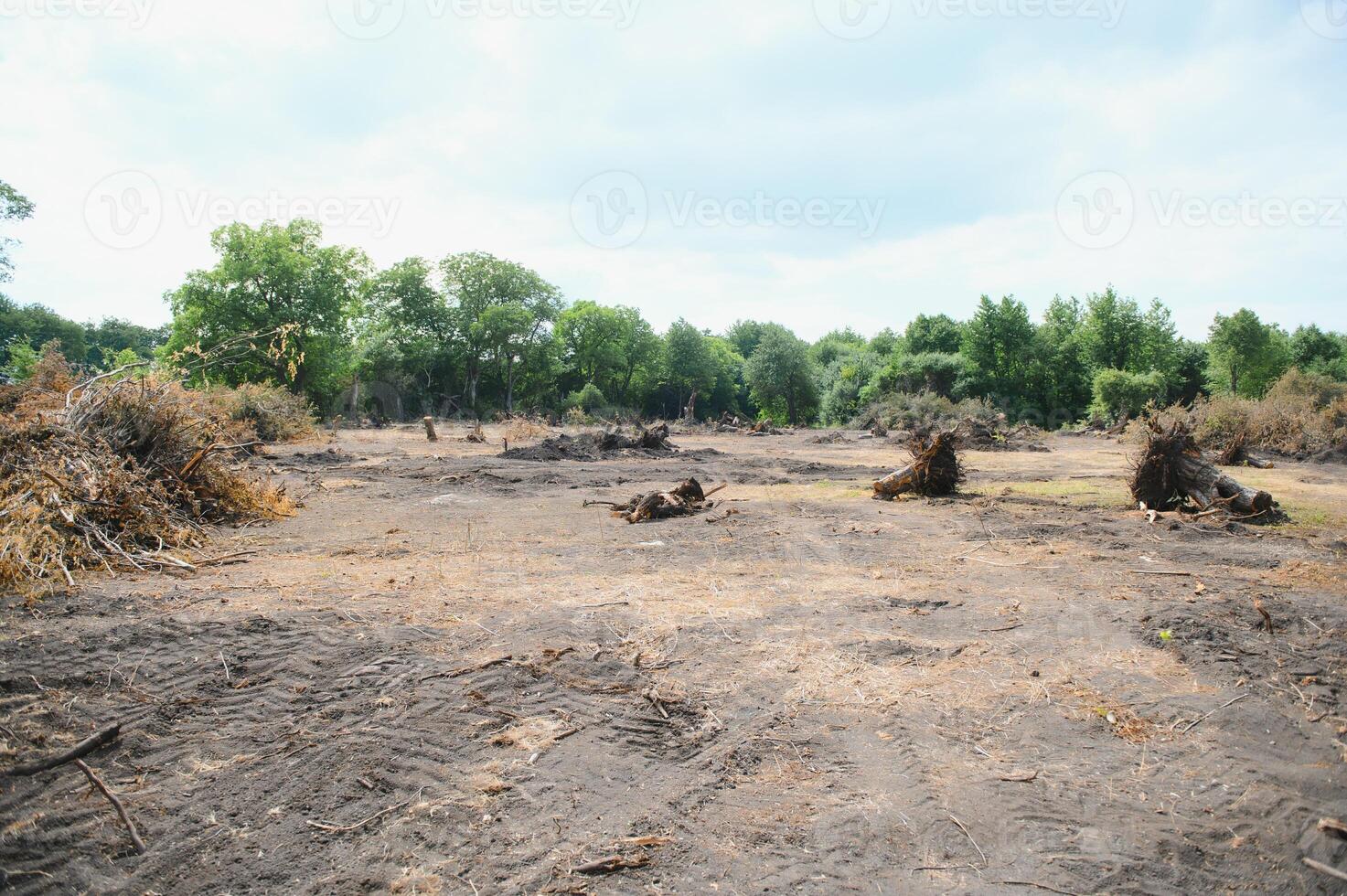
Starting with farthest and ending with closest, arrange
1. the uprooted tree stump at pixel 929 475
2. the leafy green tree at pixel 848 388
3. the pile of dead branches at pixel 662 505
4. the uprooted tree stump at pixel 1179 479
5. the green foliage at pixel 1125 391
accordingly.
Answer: the leafy green tree at pixel 848 388, the green foliage at pixel 1125 391, the uprooted tree stump at pixel 929 475, the pile of dead branches at pixel 662 505, the uprooted tree stump at pixel 1179 479

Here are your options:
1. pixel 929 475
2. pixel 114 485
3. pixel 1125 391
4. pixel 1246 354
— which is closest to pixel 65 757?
pixel 114 485

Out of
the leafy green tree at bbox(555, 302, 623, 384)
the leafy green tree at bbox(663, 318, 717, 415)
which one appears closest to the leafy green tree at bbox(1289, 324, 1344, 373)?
the leafy green tree at bbox(663, 318, 717, 415)

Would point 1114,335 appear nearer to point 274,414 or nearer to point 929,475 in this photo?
point 929,475

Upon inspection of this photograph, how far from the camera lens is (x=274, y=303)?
116 ft

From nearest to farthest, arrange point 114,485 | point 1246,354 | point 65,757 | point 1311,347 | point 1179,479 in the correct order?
point 65,757 < point 114,485 < point 1179,479 < point 1246,354 < point 1311,347

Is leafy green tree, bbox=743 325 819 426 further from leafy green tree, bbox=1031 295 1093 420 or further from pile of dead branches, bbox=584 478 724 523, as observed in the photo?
pile of dead branches, bbox=584 478 724 523

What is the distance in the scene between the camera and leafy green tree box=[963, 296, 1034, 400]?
1699 inches

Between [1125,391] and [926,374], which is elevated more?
[926,374]

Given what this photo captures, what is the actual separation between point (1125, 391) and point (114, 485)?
40286 mm

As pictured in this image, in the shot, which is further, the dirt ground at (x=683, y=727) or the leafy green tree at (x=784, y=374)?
the leafy green tree at (x=784, y=374)

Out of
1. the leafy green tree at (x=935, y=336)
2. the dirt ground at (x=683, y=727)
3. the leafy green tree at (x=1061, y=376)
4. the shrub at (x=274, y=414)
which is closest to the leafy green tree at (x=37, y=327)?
the shrub at (x=274, y=414)

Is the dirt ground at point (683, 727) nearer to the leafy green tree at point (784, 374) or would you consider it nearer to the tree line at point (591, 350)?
the tree line at point (591, 350)

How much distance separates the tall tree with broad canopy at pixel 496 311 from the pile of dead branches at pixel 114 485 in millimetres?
39335

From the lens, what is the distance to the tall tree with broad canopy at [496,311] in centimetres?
4828
